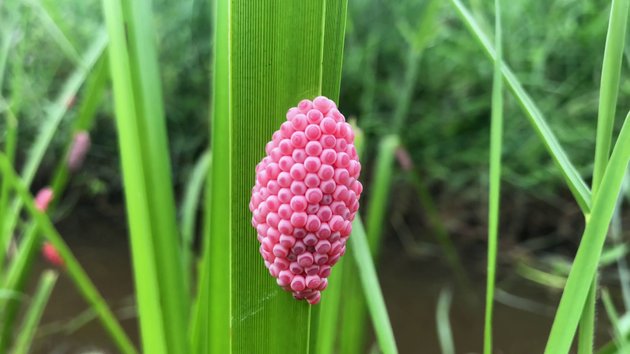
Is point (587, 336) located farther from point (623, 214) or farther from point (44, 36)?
point (44, 36)

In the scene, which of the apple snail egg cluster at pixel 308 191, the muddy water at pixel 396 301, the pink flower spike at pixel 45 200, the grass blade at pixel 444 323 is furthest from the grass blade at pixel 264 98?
the muddy water at pixel 396 301

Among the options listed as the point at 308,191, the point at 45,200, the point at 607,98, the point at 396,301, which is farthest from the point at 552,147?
the point at 396,301

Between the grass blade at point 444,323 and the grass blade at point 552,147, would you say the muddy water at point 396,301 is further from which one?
the grass blade at point 552,147

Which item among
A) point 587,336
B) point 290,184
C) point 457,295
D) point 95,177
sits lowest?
point 457,295

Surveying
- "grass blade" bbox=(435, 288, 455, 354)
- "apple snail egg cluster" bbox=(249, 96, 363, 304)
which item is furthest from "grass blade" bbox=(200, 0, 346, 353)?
"grass blade" bbox=(435, 288, 455, 354)

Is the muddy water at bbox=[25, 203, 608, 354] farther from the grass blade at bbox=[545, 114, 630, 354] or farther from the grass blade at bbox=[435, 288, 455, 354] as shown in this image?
the grass blade at bbox=[545, 114, 630, 354]

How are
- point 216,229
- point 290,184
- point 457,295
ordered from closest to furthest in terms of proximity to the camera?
point 290,184 < point 216,229 < point 457,295

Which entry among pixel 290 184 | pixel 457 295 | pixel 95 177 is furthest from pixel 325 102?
pixel 95 177
